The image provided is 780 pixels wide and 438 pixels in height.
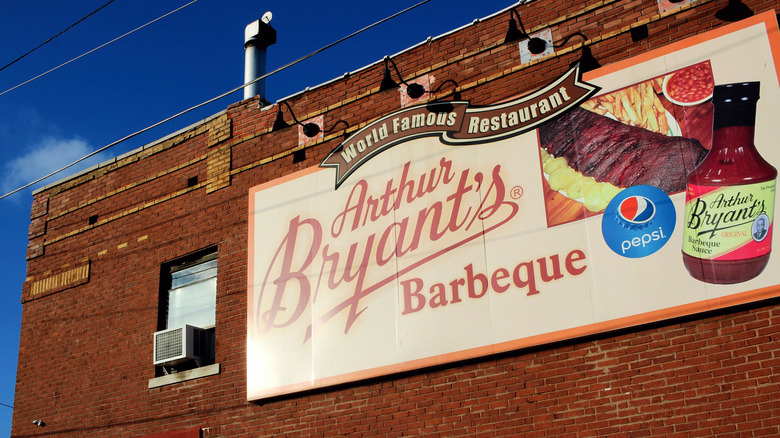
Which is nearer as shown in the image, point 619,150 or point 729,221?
point 729,221

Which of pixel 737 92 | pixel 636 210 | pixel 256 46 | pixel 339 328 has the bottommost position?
pixel 339 328

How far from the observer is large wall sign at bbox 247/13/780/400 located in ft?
30.3

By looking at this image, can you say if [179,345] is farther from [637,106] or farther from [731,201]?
[731,201]

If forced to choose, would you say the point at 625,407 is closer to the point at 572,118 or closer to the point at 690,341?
the point at 690,341

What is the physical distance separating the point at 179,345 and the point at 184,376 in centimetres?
45

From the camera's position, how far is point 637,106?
32.4 ft

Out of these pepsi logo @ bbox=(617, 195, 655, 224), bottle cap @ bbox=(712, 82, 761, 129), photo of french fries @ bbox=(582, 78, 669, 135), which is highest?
photo of french fries @ bbox=(582, 78, 669, 135)

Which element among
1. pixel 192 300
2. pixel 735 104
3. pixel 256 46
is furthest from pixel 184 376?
pixel 735 104

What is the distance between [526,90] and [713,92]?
7.66ft

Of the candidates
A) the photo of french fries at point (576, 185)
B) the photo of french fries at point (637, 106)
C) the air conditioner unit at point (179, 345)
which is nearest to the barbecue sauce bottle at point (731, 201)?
the photo of french fries at point (637, 106)

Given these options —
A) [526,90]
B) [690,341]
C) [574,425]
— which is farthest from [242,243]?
[690,341]

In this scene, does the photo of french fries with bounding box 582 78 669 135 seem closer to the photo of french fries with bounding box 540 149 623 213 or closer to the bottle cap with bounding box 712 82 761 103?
the bottle cap with bounding box 712 82 761 103

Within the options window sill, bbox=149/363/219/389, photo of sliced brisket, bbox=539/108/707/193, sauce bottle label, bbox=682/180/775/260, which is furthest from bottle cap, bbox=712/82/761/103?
window sill, bbox=149/363/219/389

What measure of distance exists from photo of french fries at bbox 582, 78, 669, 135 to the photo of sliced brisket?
7cm
